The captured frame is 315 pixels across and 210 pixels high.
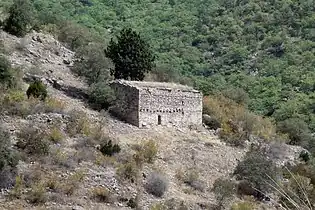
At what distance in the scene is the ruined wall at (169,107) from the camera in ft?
85.8

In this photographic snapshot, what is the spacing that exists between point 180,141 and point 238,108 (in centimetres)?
752

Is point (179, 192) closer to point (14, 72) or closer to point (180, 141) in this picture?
point (180, 141)

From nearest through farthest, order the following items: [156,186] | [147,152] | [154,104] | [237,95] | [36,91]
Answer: [156,186], [147,152], [36,91], [154,104], [237,95]

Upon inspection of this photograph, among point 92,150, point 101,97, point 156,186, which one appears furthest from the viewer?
point 101,97

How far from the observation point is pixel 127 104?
26531mm

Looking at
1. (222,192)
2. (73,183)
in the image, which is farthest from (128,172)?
(222,192)

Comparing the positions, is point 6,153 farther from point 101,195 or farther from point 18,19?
point 18,19

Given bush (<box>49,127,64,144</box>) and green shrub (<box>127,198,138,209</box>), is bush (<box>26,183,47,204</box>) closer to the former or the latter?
green shrub (<box>127,198,138,209</box>)

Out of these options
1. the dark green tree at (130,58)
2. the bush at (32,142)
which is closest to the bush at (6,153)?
the bush at (32,142)

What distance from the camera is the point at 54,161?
808 inches

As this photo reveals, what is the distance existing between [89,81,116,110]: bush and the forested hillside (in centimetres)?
931

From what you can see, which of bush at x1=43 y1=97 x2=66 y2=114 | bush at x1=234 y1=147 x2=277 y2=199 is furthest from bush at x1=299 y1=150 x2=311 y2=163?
bush at x1=43 y1=97 x2=66 y2=114

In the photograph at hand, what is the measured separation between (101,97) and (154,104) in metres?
2.25

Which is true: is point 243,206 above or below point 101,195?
below
